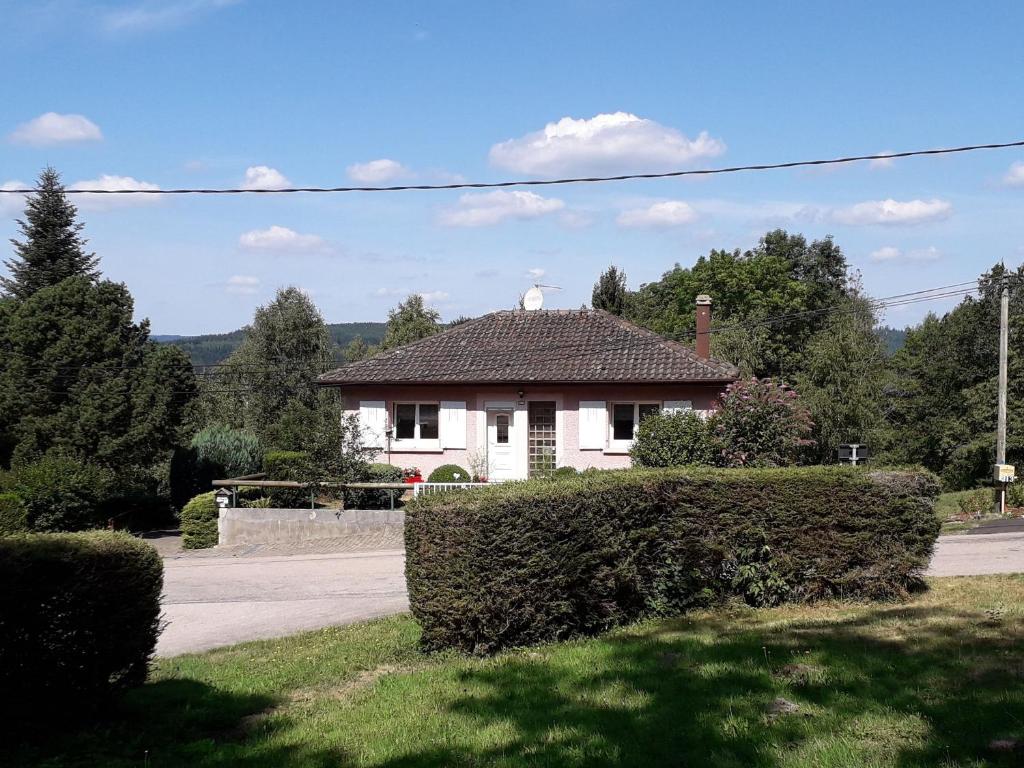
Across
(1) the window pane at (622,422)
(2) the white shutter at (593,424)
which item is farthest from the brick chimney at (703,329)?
(2) the white shutter at (593,424)

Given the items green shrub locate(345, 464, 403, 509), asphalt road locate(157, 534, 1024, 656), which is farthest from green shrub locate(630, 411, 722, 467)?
green shrub locate(345, 464, 403, 509)

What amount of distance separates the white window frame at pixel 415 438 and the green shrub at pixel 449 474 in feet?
6.53

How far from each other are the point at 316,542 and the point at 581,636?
13.2 metres

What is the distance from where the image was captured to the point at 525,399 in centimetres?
2661

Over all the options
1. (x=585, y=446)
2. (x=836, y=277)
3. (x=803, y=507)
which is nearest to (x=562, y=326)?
(x=585, y=446)

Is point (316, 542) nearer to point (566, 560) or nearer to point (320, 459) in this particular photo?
point (320, 459)

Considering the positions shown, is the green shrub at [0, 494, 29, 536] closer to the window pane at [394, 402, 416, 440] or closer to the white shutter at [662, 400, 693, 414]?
the window pane at [394, 402, 416, 440]

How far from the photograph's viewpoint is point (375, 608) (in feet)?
41.0

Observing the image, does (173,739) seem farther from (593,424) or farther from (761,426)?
(593,424)

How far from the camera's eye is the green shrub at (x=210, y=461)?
99.3ft

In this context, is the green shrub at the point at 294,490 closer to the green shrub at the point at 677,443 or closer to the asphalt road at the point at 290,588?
the asphalt road at the point at 290,588

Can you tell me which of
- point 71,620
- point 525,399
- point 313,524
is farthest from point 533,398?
point 71,620

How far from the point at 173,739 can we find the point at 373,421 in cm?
2091

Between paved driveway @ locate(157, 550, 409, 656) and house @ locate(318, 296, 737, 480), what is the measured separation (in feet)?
26.3
